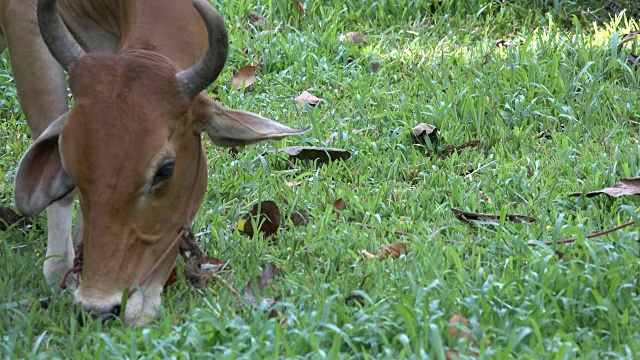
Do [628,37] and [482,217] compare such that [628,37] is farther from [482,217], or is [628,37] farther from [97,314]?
[97,314]

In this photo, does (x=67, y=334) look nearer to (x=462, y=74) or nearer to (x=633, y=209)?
(x=633, y=209)

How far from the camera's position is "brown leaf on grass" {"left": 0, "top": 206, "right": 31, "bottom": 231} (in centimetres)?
490

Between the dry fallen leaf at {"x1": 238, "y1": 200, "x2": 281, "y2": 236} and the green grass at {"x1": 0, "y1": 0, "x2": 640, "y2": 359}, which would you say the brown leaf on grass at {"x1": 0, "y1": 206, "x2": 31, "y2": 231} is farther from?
the dry fallen leaf at {"x1": 238, "y1": 200, "x2": 281, "y2": 236}

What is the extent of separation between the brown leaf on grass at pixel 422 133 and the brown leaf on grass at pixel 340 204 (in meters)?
0.85

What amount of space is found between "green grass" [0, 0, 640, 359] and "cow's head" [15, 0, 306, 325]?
0.55 feet

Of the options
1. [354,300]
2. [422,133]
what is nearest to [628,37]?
[422,133]

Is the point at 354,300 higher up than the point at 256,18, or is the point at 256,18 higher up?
the point at 354,300

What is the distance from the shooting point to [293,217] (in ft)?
15.4

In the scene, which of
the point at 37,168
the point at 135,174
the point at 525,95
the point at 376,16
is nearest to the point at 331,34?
the point at 376,16

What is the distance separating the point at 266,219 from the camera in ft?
15.1

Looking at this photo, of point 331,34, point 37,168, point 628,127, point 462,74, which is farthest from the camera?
point 331,34

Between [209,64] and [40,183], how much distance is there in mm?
A: 900

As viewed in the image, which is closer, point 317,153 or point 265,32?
point 317,153

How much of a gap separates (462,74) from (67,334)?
3408 mm
